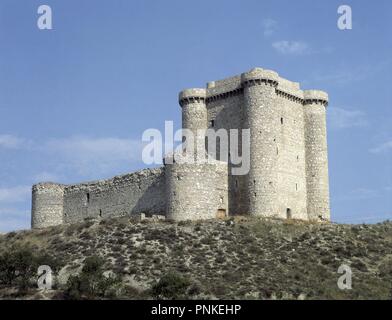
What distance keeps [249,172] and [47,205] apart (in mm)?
16809

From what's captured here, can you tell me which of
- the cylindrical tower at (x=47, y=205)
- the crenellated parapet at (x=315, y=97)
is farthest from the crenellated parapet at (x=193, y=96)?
the cylindrical tower at (x=47, y=205)

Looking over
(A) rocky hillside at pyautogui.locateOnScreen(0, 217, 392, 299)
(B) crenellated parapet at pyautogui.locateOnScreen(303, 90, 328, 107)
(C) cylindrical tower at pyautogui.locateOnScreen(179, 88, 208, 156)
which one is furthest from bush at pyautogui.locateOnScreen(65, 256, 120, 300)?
(B) crenellated parapet at pyautogui.locateOnScreen(303, 90, 328, 107)

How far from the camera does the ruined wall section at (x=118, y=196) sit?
1976 inches

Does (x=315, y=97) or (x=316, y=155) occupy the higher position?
(x=315, y=97)

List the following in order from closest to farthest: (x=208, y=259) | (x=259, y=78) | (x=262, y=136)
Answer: (x=208, y=259) < (x=262, y=136) < (x=259, y=78)

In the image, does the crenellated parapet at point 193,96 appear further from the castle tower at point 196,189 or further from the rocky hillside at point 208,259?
the rocky hillside at point 208,259

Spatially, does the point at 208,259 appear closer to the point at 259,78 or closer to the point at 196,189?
the point at 196,189

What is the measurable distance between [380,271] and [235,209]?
10778mm

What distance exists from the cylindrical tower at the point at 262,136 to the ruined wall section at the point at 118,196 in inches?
233

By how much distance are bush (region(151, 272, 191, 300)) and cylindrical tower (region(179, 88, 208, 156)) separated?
15676mm

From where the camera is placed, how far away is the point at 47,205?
57.1m

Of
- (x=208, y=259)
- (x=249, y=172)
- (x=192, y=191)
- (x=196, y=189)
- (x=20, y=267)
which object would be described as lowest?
(x=20, y=267)

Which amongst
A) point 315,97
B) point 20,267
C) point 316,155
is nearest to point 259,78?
point 315,97
